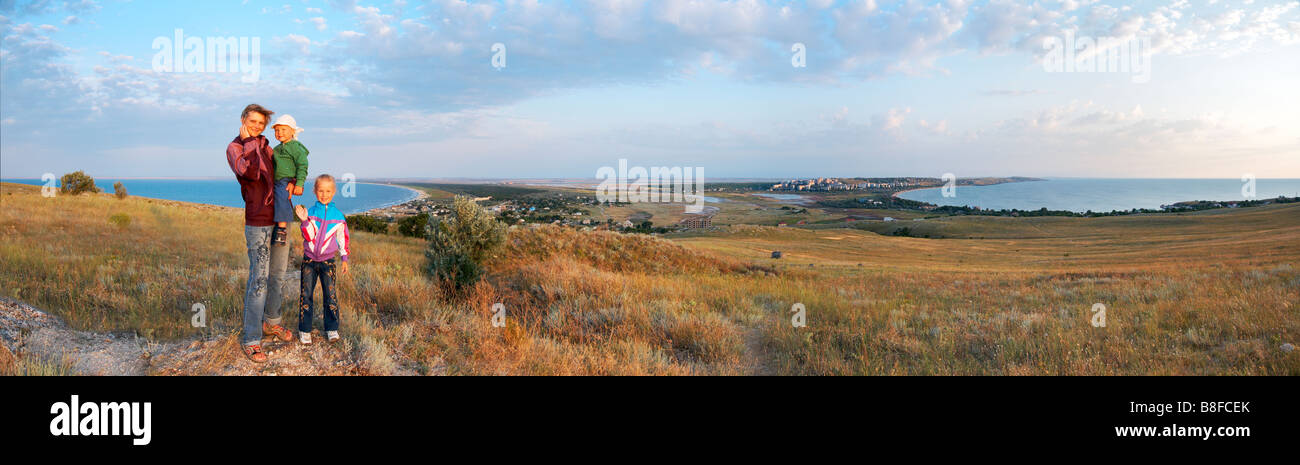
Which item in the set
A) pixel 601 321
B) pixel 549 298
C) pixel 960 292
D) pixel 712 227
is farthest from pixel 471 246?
pixel 712 227

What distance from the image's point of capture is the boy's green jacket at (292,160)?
488 centimetres

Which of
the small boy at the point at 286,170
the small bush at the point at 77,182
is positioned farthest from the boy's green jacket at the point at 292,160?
the small bush at the point at 77,182

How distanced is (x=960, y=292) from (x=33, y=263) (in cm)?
1922

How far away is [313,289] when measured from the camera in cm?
534

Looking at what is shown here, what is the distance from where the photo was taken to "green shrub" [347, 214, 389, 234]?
2869 centimetres

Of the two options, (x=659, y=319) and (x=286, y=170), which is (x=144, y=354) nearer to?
(x=286, y=170)

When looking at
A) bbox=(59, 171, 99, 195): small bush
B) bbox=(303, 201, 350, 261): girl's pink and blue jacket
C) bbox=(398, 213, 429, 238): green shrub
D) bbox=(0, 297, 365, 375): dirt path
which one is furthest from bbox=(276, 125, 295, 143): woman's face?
bbox=(59, 171, 99, 195): small bush

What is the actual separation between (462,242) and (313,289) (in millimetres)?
5858

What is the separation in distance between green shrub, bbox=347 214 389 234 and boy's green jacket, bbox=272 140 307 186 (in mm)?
24616

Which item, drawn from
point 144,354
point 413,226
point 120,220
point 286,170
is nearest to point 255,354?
point 144,354

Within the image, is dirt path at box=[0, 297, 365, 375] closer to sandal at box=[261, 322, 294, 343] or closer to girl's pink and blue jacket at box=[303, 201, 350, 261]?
sandal at box=[261, 322, 294, 343]

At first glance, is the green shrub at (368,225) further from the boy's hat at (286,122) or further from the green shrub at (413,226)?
the boy's hat at (286,122)

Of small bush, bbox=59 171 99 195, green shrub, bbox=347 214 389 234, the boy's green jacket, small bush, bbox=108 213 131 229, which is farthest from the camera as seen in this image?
small bush, bbox=59 171 99 195

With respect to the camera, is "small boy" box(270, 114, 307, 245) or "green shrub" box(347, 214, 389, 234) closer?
"small boy" box(270, 114, 307, 245)
